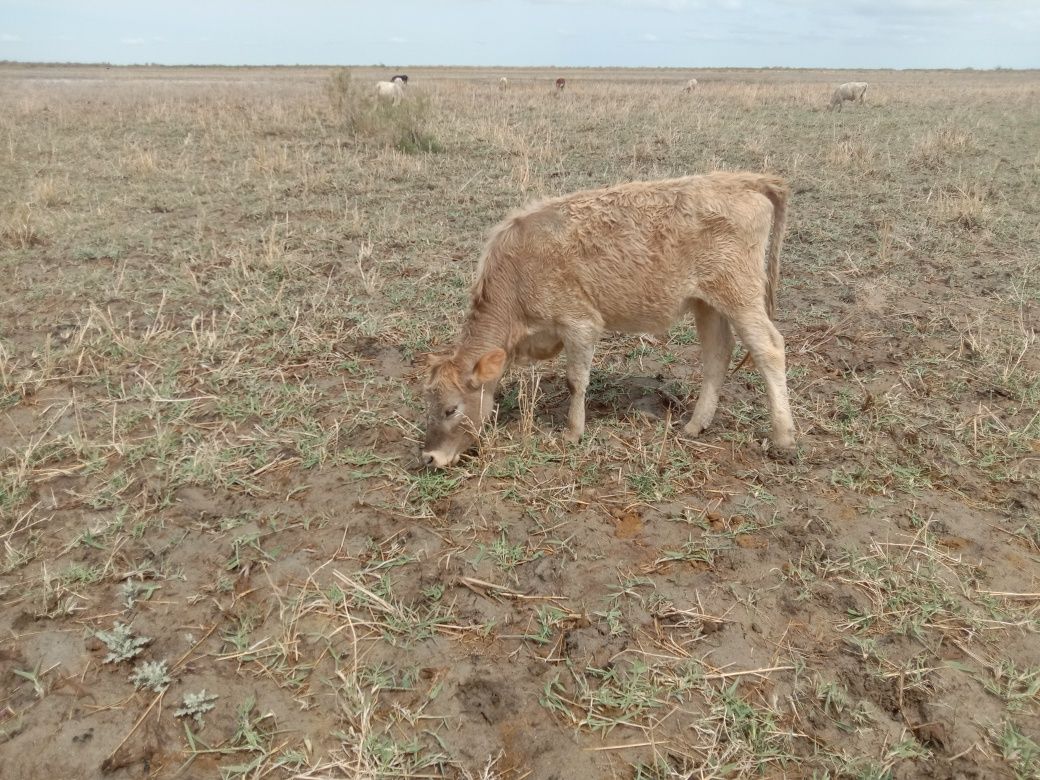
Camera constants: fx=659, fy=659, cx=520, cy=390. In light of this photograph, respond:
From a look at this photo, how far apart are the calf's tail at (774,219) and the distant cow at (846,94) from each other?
20.8 metres

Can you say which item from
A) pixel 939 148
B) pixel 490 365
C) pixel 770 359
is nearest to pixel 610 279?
pixel 490 365

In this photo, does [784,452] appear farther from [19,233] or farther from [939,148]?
[939,148]

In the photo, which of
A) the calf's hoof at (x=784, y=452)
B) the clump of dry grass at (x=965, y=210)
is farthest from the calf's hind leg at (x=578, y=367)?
the clump of dry grass at (x=965, y=210)

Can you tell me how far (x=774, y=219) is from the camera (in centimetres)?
515

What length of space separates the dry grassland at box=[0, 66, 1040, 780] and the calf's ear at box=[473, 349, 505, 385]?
A: 1.88 feet

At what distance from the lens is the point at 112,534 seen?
420cm

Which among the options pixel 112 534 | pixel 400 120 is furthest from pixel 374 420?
pixel 400 120

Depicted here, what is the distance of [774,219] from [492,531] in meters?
3.25

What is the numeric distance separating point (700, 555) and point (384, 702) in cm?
199

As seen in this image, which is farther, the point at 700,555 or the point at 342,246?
the point at 342,246

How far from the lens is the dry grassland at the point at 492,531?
304cm

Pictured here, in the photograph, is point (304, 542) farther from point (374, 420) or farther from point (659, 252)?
point (659, 252)

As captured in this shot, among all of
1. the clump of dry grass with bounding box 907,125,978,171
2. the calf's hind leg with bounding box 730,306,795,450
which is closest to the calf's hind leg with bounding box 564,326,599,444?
the calf's hind leg with bounding box 730,306,795,450

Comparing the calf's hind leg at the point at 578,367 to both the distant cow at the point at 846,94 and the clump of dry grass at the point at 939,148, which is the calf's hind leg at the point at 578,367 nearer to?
the clump of dry grass at the point at 939,148
